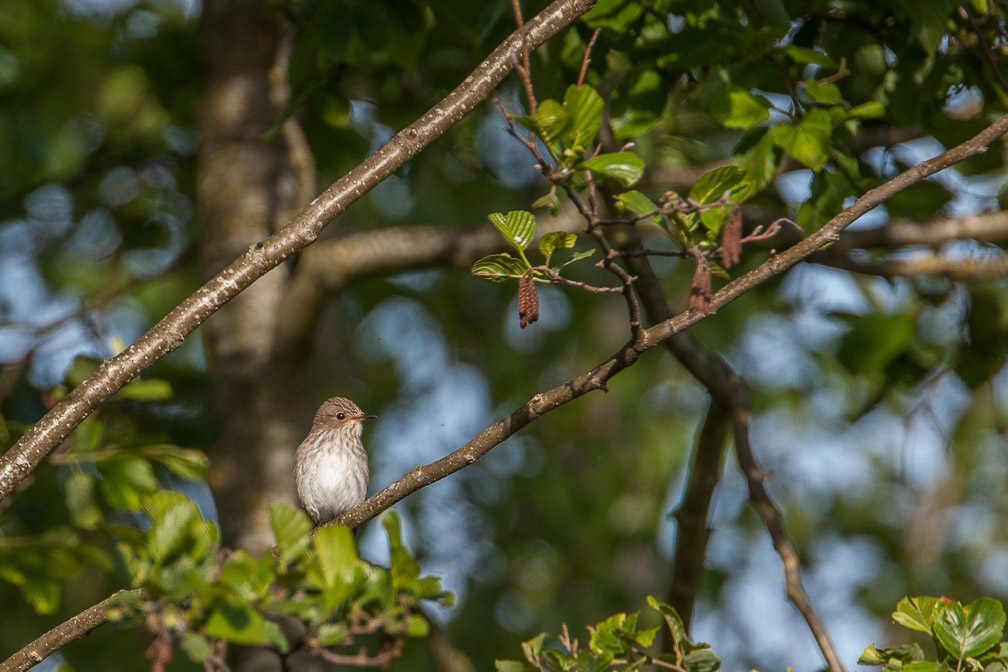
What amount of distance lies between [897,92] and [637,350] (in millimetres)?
2116

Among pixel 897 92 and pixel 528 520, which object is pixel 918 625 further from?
pixel 528 520

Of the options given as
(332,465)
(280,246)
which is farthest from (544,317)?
(280,246)

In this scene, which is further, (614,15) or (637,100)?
(637,100)

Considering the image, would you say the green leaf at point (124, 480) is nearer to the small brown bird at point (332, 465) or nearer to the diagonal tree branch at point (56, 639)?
the small brown bird at point (332, 465)

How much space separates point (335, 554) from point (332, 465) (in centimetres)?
342

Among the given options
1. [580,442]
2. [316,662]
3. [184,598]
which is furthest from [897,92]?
[580,442]

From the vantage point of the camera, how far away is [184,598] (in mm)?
2240

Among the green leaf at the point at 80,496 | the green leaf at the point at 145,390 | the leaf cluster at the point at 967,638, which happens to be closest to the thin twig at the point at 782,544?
the leaf cluster at the point at 967,638

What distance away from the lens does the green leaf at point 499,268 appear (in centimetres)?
265

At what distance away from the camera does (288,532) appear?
2432 millimetres

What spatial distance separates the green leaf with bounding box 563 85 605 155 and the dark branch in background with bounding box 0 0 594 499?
17.0 inches

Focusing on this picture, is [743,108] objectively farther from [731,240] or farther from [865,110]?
[731,240]

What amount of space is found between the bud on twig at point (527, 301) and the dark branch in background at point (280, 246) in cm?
69

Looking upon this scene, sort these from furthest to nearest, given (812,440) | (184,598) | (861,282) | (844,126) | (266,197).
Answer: (812,440) < (861,282) < (266,197) < (844,126) < (184,598)
